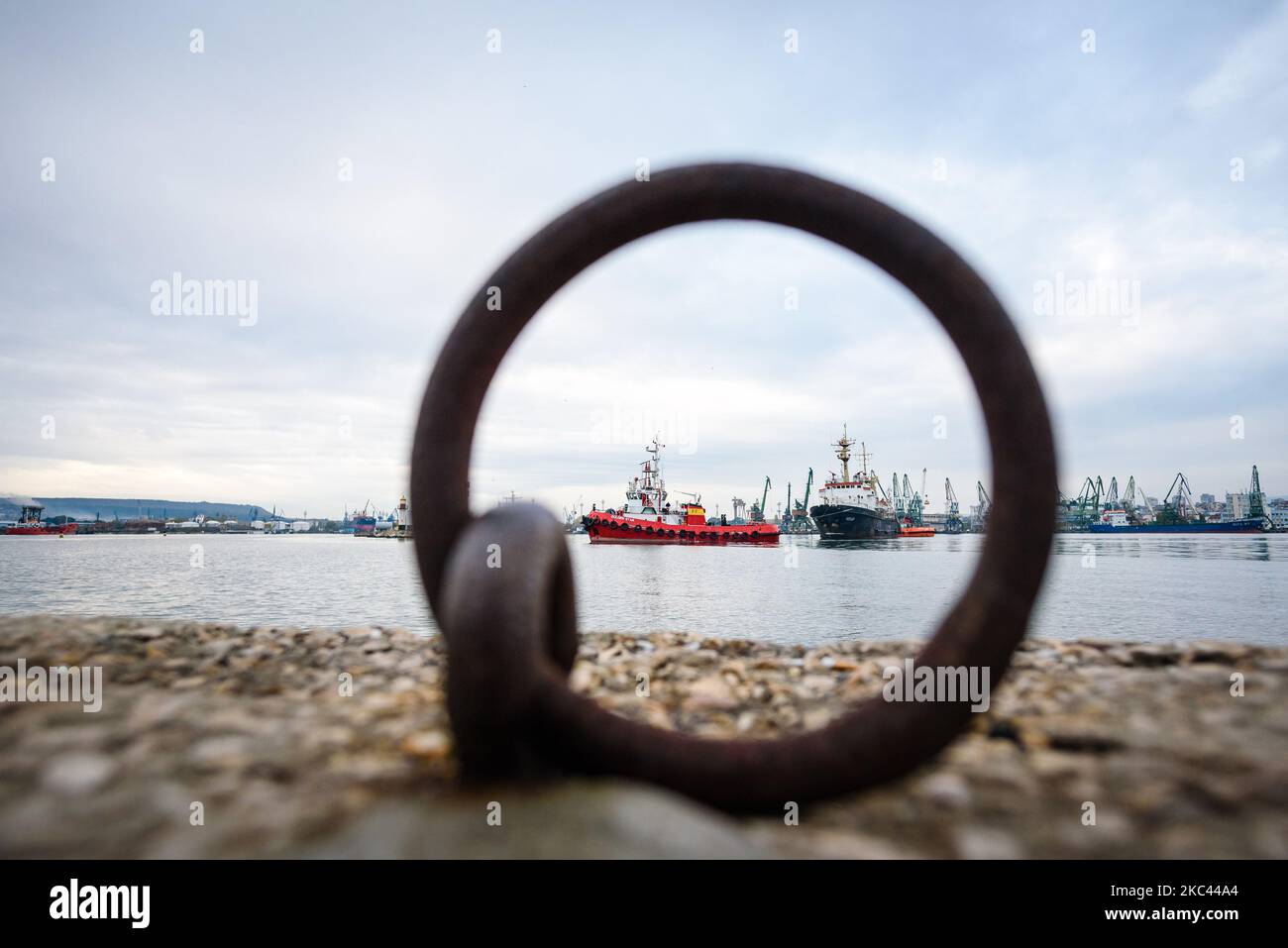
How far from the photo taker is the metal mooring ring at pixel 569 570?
2.30 metres

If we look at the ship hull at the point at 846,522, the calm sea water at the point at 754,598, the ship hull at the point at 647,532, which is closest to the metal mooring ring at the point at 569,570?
the calm sea water at the point at 754,598

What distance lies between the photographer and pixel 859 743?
250 centimetres

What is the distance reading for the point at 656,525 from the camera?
52.9 metres

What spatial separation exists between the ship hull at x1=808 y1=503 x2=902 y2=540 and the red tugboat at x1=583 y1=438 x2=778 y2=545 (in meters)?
5.59

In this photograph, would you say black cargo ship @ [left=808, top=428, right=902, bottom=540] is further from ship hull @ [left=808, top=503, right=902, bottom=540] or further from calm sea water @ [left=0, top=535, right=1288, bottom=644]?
calm sea water @ [left=0, top=535, right=1288, bottom=644]

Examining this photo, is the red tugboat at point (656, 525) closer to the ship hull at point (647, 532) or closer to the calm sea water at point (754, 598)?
the ship hull at point (647, 532)

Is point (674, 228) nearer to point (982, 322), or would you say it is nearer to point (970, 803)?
point (982, 322)

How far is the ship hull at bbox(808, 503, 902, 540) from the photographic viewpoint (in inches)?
2331

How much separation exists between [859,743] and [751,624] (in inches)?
437

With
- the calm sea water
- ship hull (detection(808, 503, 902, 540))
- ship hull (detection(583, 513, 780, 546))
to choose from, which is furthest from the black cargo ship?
the calm sea water

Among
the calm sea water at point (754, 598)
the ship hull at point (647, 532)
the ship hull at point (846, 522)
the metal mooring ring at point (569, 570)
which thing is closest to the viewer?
the metal mooring ring at point (569, 570)

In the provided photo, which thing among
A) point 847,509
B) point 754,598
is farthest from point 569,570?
point 847,509

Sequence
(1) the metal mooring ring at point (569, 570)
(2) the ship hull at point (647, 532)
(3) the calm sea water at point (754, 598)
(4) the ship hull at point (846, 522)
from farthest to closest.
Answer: (4) the ship hull at point (846, 522)
(2) the ship hull at point (647, 532)
(3) the calm sea water at point (754, 598)
(1) the metal mooring ring at point (569, 570)

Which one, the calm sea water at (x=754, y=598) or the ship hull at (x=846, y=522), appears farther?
the ship hull at (x=846, y=522)
